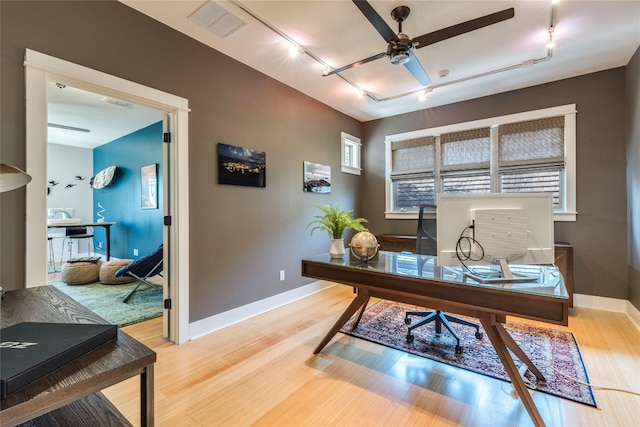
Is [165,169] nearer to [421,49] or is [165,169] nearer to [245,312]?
[245,312]

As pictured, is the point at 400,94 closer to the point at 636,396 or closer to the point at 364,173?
the point at 364,173

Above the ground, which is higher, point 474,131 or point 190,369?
point 474,131

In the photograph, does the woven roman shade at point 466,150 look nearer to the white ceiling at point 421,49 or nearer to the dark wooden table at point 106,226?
the white ceiling at point 421,49

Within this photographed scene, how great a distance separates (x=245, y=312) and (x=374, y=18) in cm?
302

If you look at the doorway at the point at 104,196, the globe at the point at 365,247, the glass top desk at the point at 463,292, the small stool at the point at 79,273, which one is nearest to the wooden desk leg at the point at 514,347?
the glass top desk at the point at 463,292

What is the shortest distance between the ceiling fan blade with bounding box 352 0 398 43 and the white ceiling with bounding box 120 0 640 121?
0.23m

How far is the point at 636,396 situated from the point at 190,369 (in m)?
3.06

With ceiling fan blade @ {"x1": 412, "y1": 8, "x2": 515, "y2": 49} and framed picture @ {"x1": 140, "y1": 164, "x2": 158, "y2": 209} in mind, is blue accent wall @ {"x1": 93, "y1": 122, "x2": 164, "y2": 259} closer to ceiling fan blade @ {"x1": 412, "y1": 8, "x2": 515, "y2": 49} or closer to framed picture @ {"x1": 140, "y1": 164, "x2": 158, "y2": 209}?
framed picture @ {"x1": 140, "y1": 164, "x2": 158, "y2": 209}

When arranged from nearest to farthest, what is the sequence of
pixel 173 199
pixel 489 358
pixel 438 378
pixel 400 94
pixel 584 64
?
pixel 438 378 < pixel 489 358 < pixel 173 199 < pixel 584 64 < pixel 400 94

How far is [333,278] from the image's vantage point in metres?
2.11

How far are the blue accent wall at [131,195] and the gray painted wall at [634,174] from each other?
6201mm

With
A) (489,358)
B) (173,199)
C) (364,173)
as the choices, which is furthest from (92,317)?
(364,173)

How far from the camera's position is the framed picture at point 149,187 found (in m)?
4.83

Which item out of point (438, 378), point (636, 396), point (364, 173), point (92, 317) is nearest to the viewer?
point (92, 317)
